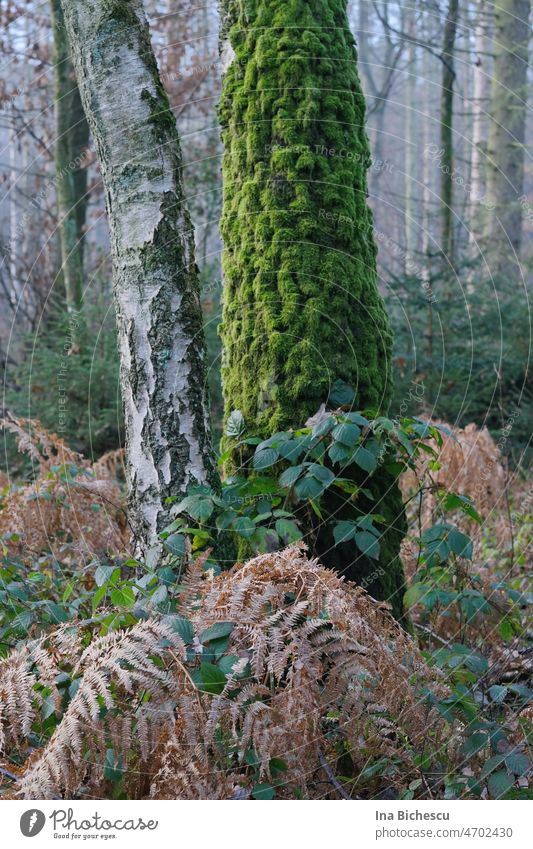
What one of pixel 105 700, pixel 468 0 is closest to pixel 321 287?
pixel 105 700

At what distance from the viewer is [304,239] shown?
10.4 ft

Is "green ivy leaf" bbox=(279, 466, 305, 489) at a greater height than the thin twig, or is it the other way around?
"green ivy leaf" bbox=(279, 466, 305, 489)

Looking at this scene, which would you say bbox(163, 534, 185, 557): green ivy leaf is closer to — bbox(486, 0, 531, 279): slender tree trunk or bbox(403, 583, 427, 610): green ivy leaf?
bbox(403, 583, 427, 610): green ivy leaf

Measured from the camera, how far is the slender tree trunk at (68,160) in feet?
25.3

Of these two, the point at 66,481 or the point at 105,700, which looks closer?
the point at 105,700

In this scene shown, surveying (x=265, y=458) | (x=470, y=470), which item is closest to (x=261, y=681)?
(x=265, y=458)

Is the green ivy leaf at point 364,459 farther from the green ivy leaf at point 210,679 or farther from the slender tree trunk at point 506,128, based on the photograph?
the slender tree trunk at point 506,128

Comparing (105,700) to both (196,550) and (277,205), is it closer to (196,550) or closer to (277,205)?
(196,550)

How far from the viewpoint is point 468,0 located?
→ 10133mm

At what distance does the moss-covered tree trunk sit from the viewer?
3135 millimetres

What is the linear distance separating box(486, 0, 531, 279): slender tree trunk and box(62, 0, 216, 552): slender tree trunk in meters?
8.58

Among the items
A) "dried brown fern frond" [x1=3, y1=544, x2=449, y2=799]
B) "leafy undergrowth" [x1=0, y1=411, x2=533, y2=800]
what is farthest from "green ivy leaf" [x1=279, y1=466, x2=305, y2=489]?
"dried brown fern frond" [x1=3, y1=544, x2=449, y2=799]

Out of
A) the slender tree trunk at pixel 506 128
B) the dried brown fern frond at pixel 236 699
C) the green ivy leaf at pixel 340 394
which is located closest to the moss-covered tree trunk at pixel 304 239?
the green ivy leaf at pixel 340 394
